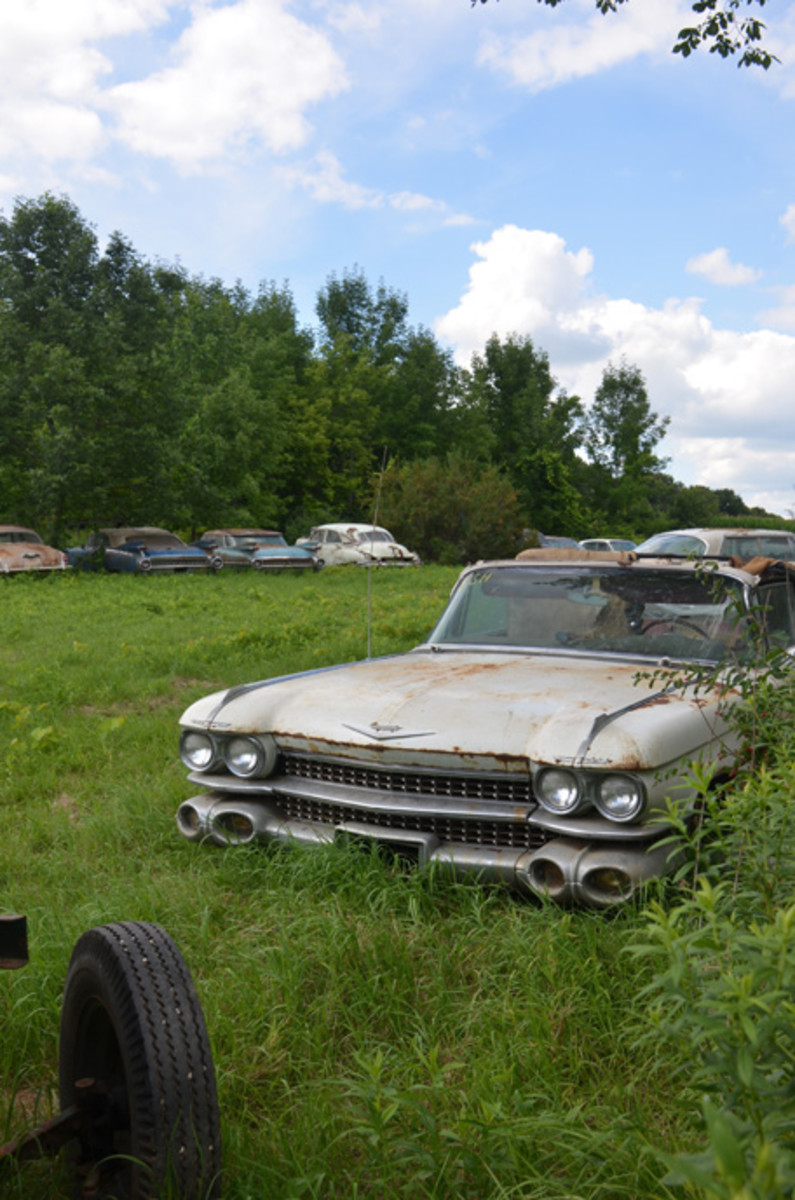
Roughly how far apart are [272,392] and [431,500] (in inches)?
537

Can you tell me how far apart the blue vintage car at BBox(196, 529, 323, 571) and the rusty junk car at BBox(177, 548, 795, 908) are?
2340 centimetres

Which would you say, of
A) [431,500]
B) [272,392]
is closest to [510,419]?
[272,392]

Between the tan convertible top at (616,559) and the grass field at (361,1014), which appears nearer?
the grass field at (361,1014)

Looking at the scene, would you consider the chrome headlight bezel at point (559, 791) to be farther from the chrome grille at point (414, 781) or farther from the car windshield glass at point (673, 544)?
the car windshield glass at point (673, 544)

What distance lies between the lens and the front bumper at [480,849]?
3.67 meters

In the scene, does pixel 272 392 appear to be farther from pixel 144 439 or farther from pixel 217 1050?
pixel 217 1050

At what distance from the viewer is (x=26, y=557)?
78.7 ft

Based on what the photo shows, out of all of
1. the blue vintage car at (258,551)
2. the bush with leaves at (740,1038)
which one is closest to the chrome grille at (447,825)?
the bush with leaves at (740,1038)

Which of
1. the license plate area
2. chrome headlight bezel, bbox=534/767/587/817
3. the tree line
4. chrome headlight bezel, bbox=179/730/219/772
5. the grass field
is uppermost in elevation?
the tree line

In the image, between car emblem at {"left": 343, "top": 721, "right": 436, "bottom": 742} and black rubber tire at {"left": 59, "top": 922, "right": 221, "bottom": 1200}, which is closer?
black rubber tire at {"left": 59, "top": 922, "right": 221, "bottom": 1200}

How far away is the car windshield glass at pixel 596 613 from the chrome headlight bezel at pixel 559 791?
1.32m

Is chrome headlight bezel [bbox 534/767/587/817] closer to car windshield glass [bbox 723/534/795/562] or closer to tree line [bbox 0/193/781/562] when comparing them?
tree line [bbox 0/193/781/562]

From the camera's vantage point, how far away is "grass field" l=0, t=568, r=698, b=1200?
98.8 inches

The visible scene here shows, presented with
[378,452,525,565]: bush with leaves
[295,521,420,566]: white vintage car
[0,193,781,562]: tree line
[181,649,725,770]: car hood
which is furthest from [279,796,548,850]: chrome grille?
[378,452,525,565]: bush with leaves
